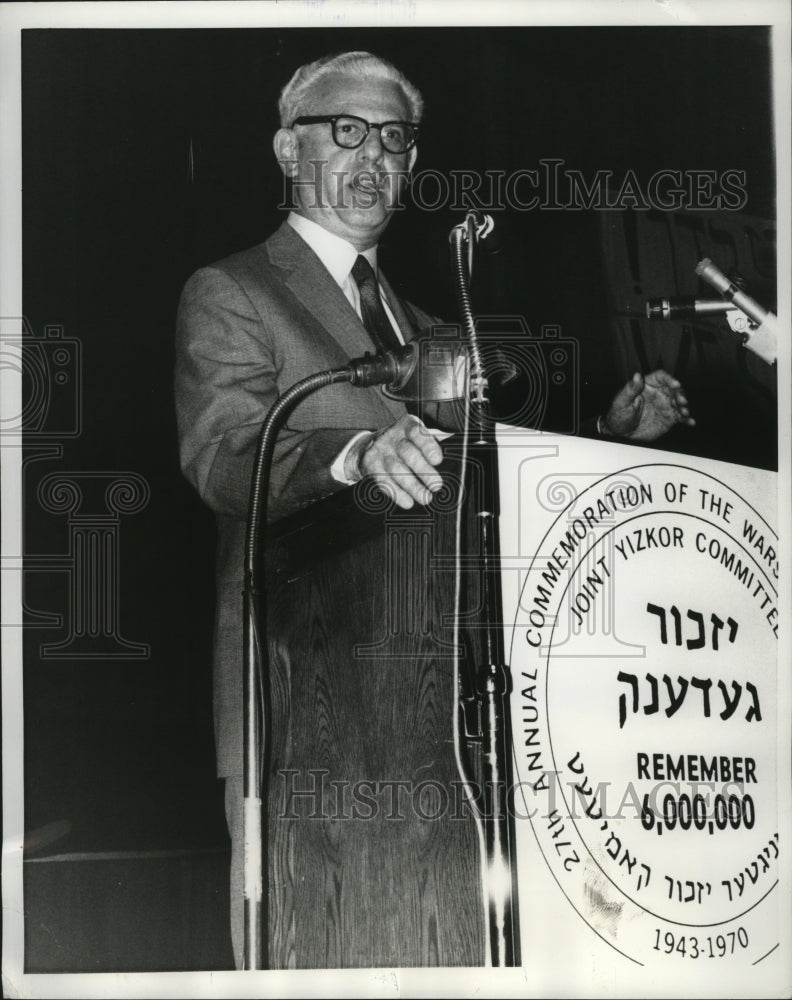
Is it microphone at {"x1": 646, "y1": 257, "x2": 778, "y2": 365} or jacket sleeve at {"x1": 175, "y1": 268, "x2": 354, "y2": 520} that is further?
microphone at {"x1": 646, "y1": 257, "x2": 778, "y2": 365}

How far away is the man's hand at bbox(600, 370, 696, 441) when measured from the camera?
1.73 meters

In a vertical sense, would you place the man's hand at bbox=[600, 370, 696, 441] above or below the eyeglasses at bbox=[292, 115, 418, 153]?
below

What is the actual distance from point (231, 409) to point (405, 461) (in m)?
0.30

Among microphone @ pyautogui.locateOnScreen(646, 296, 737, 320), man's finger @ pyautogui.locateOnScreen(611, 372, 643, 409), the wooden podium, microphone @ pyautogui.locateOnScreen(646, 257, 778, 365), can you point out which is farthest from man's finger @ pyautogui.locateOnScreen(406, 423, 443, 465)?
microphone @ pyautogui.locateOnScreen(646, 257, 778, 365)

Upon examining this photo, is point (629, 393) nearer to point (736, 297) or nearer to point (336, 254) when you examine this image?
point (736, 297)

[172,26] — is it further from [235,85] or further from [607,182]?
[607,182]

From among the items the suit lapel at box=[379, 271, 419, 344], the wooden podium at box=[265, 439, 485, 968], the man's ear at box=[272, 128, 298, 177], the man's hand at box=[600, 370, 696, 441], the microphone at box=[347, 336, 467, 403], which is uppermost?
the man's ear at box=[272, 128, 298, 177]

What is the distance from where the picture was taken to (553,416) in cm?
171

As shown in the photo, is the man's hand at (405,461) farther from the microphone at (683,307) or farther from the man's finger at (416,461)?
the microphone at (683,307)

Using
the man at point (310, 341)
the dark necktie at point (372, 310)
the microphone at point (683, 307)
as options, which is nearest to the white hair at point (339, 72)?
the man at point (310, 341)

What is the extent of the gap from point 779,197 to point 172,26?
1.08 meters

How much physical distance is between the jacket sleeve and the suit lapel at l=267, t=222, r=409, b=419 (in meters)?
0.08

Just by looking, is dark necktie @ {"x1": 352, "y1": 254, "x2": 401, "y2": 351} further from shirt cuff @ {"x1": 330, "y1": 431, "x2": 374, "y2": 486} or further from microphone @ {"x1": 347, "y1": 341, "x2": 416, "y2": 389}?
shirt cuff @ {"x1": 330, "y1": 431, "x2": 374, "y2": 486}

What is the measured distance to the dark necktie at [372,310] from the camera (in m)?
1.70
